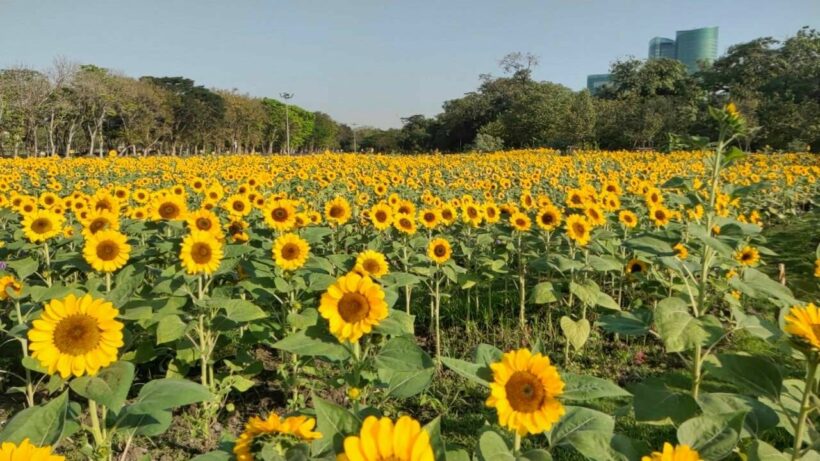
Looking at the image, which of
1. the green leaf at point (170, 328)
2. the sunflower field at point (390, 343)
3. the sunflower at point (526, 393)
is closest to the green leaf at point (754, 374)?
the sunflower field at point (390, 343)

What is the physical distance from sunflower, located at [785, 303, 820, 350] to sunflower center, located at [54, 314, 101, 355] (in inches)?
79.0

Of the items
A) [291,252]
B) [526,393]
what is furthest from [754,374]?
[291,252]

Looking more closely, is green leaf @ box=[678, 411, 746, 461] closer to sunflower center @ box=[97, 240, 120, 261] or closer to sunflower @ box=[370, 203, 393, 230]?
sunflower center @ box=[97, 240, 120, 261]

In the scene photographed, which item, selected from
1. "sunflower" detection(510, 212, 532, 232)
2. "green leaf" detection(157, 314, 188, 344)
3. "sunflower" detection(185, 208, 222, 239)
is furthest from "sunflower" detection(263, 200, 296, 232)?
A: "sunflower" detection(510, 212, 532, 232)

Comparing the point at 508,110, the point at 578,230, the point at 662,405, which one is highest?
the point at 508,110

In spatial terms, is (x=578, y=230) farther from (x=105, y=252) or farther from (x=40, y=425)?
(x=40, y=425)

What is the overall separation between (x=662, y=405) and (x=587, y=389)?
797 mm

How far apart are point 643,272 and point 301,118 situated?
3287 inches

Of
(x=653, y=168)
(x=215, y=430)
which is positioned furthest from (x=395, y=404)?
(x=653, y=168)

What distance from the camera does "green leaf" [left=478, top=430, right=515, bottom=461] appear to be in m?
1.22

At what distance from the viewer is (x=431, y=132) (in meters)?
54.4

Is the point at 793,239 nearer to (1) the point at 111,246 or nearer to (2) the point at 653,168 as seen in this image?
(2) the point at 653,168

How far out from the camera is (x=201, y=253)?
2.91 m

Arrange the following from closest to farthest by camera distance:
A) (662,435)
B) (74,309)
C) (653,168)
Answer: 1. (74,309)
2. (662,435)
3. (653,168)
